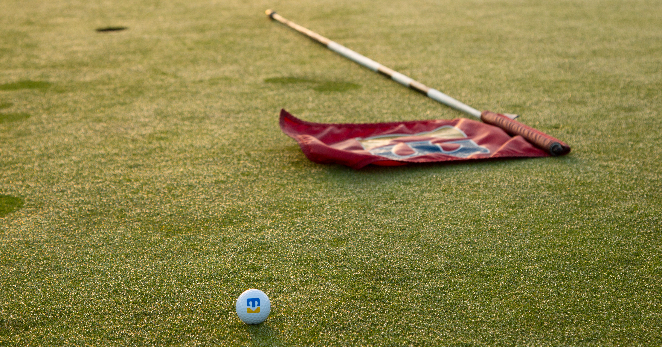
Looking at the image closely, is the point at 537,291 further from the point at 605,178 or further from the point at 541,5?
the point at 541,5

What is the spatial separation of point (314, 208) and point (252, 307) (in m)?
0.70

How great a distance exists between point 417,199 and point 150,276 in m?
1.03

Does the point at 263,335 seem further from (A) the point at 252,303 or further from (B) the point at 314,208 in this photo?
(B) the point at 314,208

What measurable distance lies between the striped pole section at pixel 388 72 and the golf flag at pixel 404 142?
0.85 ft

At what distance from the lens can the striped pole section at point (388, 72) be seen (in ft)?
10.4

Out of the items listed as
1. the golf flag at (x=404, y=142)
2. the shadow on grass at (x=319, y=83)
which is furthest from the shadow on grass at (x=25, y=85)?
the golf flag at (x=404, y=142)

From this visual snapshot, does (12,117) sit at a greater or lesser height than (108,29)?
lesser

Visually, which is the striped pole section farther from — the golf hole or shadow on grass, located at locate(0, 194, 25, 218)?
shadow on grass, located at locate(0, 194, 25, 218)

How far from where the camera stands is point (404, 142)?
8.87 ft

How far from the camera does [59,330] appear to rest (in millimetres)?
1481

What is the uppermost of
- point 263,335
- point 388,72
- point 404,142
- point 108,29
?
point 108,29

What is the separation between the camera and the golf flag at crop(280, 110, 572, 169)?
245cm

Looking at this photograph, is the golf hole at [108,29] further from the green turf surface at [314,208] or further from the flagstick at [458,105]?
the flagstick at [458,105]

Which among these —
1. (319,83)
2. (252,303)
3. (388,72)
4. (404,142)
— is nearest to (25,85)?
(319,83)
